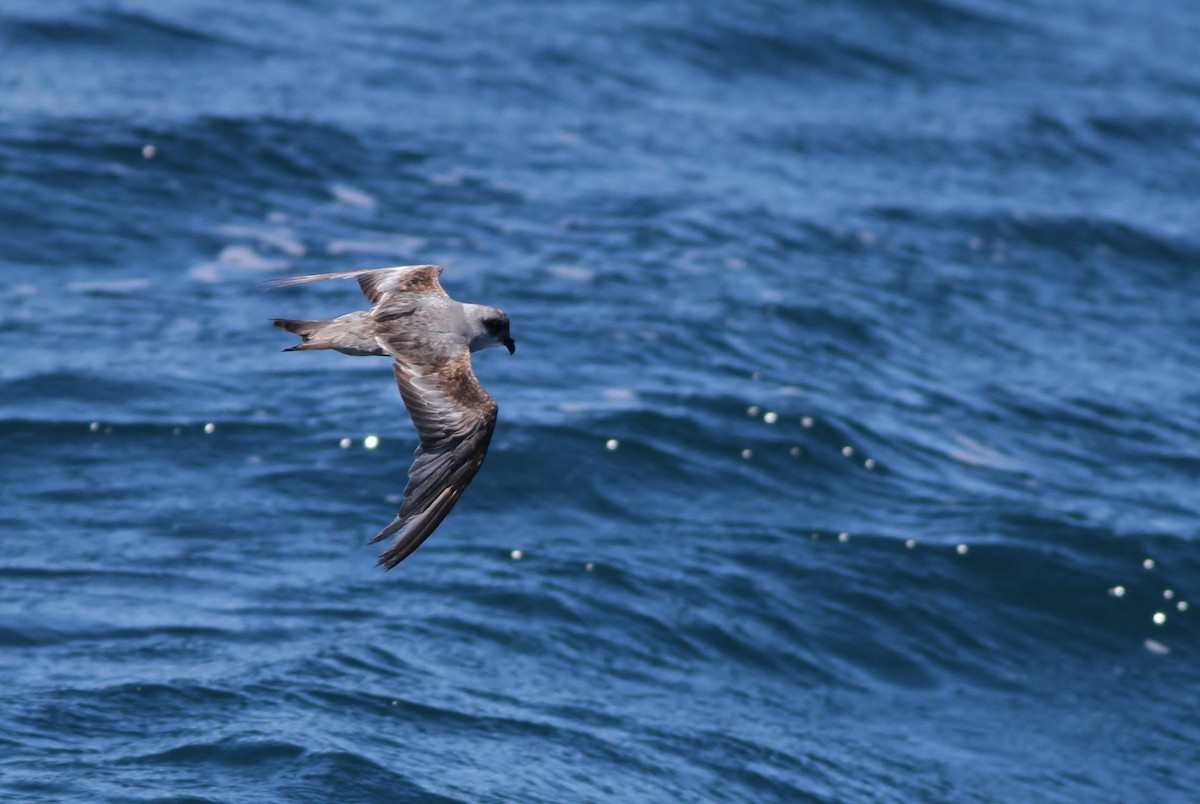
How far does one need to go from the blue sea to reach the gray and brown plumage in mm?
2243

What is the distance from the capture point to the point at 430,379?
7.02 metres

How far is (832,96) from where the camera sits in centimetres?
1995

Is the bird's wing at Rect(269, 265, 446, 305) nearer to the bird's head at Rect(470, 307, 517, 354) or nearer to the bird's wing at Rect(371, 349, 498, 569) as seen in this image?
the bird's head at Rect(470, 307, 517, 354)

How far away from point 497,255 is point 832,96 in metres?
7.05

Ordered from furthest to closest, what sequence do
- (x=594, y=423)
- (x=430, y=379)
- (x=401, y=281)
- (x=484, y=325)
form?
1. (x=594, y=423)
2. (x=401, y=281)
3. (x=484, y=325)
4. (x=430, y=379)

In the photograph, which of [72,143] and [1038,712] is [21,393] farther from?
[1038,712]

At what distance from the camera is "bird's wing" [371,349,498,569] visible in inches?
263

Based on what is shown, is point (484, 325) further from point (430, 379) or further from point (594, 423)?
point (594, 423)

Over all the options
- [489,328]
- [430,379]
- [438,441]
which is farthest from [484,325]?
[438,441]

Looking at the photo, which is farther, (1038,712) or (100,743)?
(1038,712)

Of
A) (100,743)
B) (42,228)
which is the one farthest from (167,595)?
(42,228)

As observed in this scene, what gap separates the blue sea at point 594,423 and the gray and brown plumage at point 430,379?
2.24 metres

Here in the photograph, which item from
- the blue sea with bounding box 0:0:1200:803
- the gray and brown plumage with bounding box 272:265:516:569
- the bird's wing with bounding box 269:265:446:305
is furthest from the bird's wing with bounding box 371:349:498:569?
the blue sea with bounding box 0:0:1200:803

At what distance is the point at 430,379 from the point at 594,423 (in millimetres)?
5590
